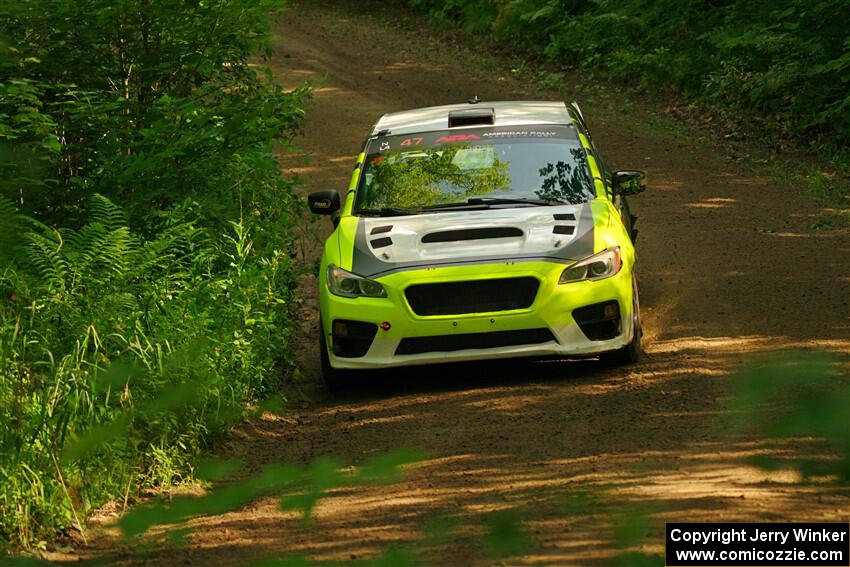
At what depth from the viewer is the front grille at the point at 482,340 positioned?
7.84m

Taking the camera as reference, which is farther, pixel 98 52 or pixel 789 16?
pixel 789 16

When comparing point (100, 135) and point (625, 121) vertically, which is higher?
point (100, 135)

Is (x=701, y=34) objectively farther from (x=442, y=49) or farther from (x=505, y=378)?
(x=505, y=378)

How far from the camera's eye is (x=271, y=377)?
8391 mm

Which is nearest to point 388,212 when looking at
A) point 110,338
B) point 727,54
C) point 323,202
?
point 323,202

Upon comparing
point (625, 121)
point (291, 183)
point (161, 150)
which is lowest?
point (625, 121)

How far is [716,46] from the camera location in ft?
66.3

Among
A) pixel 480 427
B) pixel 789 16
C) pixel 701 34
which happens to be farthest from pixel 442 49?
pixel 480 427

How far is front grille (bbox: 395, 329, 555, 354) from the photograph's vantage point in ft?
25.7

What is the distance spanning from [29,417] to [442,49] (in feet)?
70.9

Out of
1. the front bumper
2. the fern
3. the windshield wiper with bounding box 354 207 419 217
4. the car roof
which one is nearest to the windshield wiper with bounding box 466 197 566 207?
the windshield wiper with bounding box 354 207 419 217

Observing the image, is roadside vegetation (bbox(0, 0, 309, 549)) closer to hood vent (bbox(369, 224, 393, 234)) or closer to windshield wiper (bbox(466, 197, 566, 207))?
hood vent (bbox(369, 224, 393, 234))

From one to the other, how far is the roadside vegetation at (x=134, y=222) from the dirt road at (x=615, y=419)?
26.8 inches

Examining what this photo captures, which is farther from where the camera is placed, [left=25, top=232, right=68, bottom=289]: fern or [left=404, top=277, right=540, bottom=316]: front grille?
[left=404, top=277, right=540, bottom=316]: front grille
